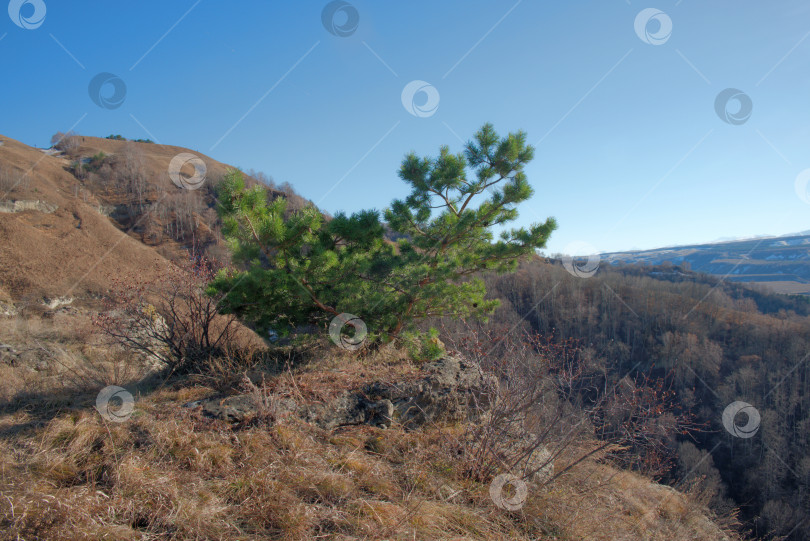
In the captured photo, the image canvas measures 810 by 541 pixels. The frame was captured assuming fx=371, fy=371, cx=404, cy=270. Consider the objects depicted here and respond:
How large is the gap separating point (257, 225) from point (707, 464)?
37.4 metres

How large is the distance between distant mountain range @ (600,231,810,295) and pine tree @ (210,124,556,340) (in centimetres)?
9719

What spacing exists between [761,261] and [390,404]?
158 metres

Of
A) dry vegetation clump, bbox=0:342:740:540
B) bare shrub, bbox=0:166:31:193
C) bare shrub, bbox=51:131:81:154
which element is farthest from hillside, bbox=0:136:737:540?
bare shrub, bbox=51:131:81:154

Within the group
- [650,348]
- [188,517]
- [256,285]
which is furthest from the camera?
[650,348]

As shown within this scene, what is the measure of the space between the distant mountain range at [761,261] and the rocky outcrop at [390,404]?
98.9 m

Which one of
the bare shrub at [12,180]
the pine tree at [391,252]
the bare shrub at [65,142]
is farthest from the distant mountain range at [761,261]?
the bare shrub at [65,142]

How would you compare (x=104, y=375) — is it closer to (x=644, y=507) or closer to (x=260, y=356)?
(x=260, y=356)

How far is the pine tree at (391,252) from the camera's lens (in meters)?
5.53

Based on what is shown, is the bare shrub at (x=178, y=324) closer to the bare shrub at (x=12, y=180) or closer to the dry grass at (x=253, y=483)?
the dry grass at (x=253, y=483)

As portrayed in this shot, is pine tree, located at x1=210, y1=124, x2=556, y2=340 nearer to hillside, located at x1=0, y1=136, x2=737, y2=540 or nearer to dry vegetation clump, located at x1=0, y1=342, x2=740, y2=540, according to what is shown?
hillside, located at x1=0, y1=136, x2=737, y2=540

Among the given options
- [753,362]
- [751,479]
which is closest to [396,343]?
[751,479]

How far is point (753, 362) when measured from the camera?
41.1 m

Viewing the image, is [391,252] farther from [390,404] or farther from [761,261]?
[761,261]

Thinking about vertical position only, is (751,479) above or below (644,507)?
below
